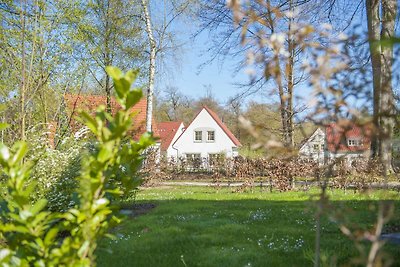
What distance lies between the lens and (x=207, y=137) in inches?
1638

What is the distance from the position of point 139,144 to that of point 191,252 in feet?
13.4

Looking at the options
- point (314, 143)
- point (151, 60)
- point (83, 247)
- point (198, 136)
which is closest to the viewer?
point (83, 247)

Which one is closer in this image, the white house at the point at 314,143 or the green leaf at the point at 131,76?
the green leaf at the point at 131,76

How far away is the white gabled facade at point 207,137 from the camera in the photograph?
41.2 meters

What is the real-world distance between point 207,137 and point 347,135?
131 ft

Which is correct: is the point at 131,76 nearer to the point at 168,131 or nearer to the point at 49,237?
the point at 49,237

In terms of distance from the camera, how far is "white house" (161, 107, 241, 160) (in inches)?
1622

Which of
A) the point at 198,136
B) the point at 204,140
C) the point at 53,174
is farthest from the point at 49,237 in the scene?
the point at 198,136

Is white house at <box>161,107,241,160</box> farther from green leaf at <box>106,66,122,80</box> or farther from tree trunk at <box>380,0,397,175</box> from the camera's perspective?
green leaf at <box>106,66,122,80</box>

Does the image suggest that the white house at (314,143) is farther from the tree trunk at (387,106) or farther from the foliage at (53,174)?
the foliage at (53,174)

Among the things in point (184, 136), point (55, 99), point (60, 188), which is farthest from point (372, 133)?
point (184, 136)

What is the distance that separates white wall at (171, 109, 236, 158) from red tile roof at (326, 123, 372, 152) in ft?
128

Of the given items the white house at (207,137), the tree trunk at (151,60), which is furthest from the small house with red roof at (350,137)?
the white house at (207,137)

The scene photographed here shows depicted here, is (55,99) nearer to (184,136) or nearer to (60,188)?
(60,188)
